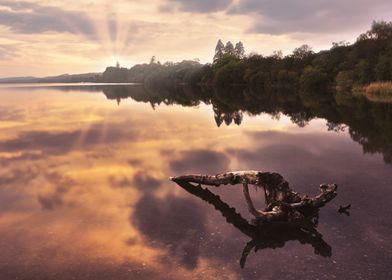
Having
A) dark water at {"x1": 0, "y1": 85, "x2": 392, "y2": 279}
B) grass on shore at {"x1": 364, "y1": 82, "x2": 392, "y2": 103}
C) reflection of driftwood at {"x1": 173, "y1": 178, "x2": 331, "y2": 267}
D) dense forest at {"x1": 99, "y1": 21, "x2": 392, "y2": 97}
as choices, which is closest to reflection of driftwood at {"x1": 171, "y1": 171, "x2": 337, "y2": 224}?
reflection of driftwood at {"x1": 173, "y1": 178, "x2": 331, "y2": 267}

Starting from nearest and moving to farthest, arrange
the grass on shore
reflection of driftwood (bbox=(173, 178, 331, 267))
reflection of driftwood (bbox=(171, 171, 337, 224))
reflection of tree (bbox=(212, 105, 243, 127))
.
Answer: reflection of driftwood (bbox=(173, 178, 331, 267)) → reflection of driftwood (bbox=(171, 171, 337, 224)) → reflection of tree (bbox=(212, 105, 243, 127)) → the grass on shore

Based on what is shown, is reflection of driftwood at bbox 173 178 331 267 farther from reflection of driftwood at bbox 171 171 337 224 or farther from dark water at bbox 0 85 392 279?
reflection of driftwood at bbox 171 171 337 224

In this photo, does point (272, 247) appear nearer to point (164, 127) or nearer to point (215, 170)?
point (215, 170)

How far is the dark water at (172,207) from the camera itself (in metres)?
13.8

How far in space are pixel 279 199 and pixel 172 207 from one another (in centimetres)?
533

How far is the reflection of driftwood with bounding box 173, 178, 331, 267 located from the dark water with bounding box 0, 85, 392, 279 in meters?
0.09

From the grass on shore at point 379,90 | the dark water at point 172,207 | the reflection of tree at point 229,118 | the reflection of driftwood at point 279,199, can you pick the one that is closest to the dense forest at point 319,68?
the grass on shore at point 379,90

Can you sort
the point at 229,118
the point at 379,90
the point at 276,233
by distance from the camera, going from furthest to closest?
the point at 379,90, the point at 229,118, the point at 276,233

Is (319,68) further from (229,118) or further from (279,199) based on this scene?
(279,199)

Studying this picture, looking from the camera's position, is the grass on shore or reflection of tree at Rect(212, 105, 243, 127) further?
the grass on shore

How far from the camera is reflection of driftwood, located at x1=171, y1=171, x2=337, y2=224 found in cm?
1727

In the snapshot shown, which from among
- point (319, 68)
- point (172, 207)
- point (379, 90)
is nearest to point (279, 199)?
point (172, 207)

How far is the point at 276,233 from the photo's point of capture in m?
16.6

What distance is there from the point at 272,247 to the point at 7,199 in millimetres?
14265
